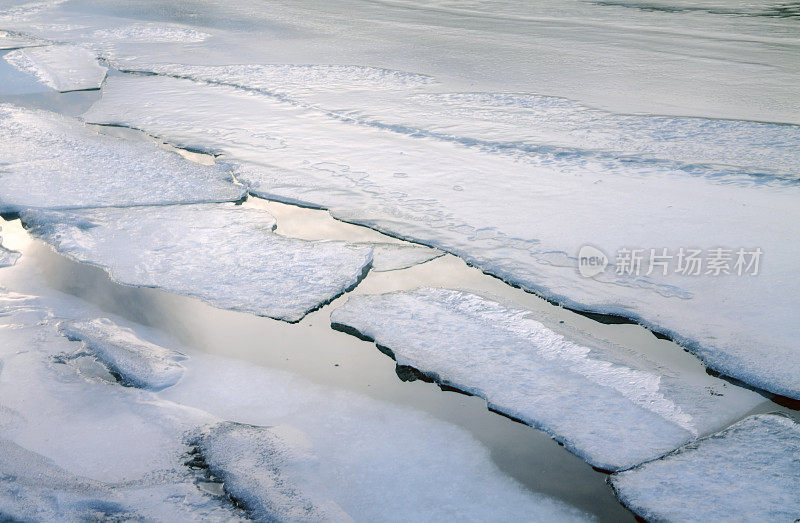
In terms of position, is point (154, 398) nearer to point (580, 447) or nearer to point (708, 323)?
point (580, 447)

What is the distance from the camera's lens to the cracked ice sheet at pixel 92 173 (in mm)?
3314

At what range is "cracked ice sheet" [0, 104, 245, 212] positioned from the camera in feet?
10.9

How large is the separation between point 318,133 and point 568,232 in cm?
186

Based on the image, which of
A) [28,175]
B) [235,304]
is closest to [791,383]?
[235,304]

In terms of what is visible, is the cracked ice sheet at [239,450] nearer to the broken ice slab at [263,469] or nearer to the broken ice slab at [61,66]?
the broken ice slab at [263,469]

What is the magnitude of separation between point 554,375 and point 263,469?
848 mm

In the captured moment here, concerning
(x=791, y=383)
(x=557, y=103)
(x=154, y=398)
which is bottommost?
(x=154, y=398)

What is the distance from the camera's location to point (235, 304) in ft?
8.12

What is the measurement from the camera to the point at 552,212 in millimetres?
3123

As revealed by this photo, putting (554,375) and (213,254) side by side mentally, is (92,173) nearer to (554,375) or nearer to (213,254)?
(213,254)

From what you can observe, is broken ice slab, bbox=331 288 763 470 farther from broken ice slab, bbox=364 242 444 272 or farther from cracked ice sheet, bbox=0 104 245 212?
cracked ice sheet, bbox=0 104 245 212

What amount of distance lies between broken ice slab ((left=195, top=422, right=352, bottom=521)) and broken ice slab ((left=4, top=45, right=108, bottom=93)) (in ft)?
13.9

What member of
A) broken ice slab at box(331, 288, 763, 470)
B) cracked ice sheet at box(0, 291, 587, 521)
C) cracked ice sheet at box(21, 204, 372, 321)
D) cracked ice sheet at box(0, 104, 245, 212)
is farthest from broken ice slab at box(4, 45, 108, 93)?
broken ice slab at box(331, 288, 763, 470)

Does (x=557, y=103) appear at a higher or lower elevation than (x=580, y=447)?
higher
